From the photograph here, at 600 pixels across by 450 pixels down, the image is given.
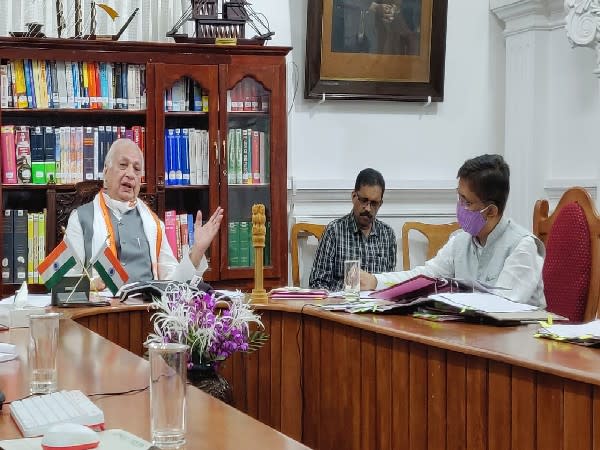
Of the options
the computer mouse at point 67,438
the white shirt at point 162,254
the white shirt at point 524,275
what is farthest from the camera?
the white shirt at point 162,254

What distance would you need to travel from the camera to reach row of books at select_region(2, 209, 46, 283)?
4.50 meters

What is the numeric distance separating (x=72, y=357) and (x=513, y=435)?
1011 millimetres

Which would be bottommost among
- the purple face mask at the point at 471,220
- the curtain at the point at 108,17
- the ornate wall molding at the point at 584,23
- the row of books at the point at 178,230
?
the row of books at the point at 178,230

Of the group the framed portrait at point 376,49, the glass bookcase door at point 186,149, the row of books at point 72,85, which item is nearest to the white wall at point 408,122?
the framed portrait at point 376,49

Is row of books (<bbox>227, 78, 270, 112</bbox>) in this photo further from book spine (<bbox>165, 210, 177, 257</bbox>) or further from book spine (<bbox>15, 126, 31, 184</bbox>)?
book spine (<bbox>15, 126, 31, 184</bbox>)

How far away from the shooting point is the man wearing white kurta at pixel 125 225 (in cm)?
414

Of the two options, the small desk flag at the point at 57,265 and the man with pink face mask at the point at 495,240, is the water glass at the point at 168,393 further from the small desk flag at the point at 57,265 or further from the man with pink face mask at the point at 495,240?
the small desk flag at the point at 57,265

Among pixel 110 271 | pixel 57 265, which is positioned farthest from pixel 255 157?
pixel 57 265

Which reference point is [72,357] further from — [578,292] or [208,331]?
[578,292]

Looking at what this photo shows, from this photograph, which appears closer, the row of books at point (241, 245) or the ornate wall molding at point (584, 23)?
the ornate wall molding at point (584, 23)

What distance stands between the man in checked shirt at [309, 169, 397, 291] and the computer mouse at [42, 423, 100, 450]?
3300 mm

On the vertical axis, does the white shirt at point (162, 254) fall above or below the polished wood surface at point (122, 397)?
above

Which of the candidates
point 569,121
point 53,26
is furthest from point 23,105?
point 569,121

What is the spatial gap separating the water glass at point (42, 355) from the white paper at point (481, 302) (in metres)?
1.21
